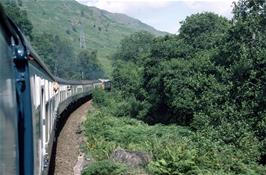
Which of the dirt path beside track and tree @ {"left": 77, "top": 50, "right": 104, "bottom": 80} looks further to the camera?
tree @ {"left": 77, "top": 50, "right": 104, "bottom": 80}

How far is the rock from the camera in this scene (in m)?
14.5

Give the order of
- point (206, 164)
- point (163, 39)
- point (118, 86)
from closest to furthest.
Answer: point (206, 164) → point (163, 39) → point (118, 86)

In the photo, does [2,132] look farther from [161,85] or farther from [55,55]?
[55,55]

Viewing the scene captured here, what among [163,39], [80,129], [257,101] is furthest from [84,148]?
[163,39]

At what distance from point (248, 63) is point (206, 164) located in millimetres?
10397

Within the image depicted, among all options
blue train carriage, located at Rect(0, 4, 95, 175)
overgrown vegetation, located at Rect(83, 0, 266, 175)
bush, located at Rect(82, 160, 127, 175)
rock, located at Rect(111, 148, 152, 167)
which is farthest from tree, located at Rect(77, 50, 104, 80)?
blue train carriage, located at Rect(0, 4, 95, 175)

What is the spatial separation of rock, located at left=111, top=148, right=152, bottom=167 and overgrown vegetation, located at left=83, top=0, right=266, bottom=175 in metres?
0.46

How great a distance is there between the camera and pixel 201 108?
1063 inches

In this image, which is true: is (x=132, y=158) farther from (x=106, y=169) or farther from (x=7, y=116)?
(x=7, y=116)

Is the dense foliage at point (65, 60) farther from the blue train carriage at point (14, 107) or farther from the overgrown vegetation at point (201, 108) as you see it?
the blue train carriage at point (14, 107)

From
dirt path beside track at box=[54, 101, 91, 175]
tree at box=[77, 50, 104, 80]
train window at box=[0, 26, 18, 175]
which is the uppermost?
train window at box=[0, 26, 18, 175]

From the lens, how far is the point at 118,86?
54.9m

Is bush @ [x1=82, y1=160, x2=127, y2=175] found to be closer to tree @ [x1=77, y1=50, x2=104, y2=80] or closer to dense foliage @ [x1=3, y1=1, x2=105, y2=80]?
dense foliage @ [x1=3, y1=1, x2=105, y2=80]

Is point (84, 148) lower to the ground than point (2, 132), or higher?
lower
